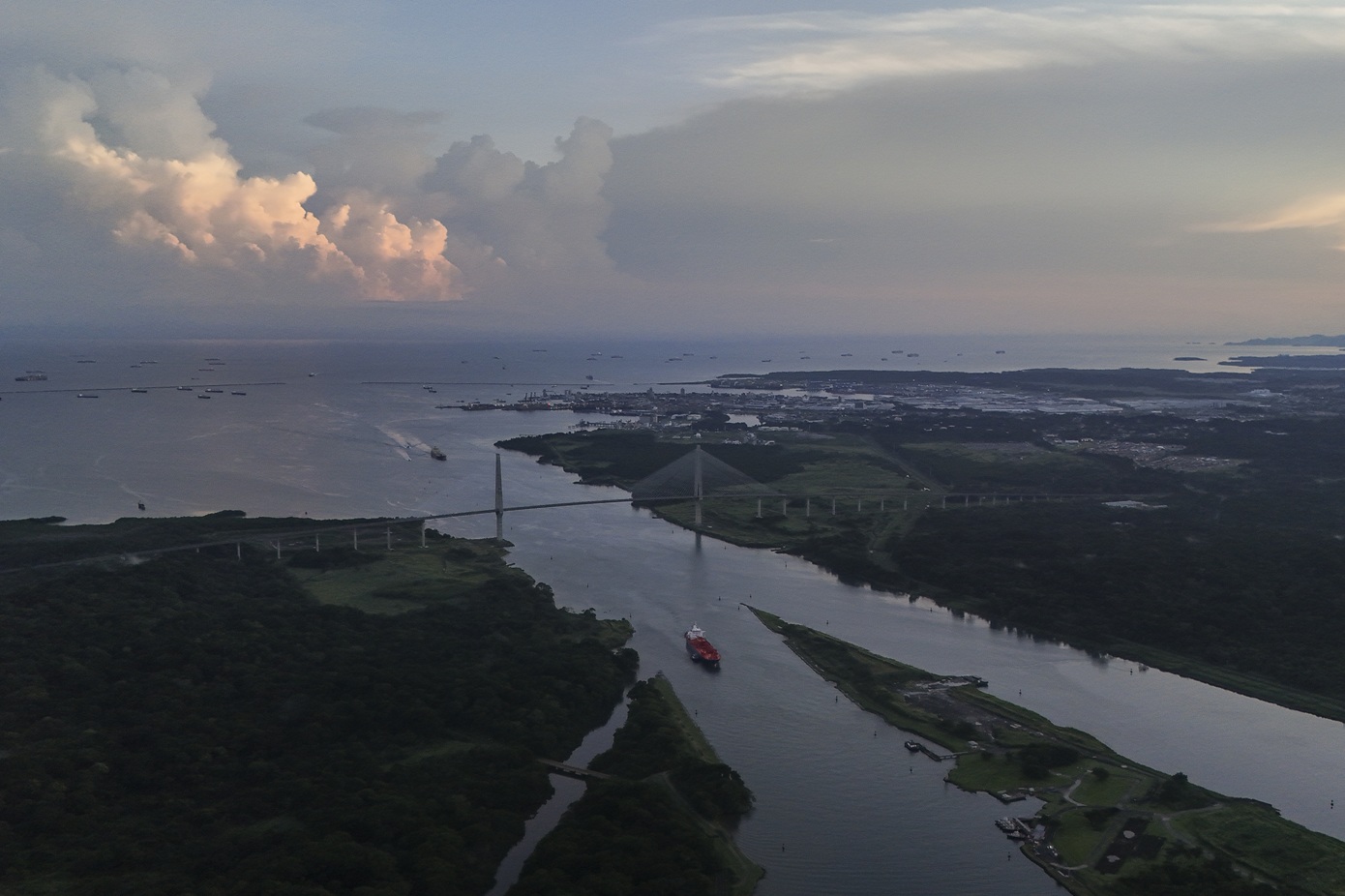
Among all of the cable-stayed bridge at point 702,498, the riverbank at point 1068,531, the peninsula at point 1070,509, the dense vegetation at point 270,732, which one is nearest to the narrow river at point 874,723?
the riverbank at point 1068,531

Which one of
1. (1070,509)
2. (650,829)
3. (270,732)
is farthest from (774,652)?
(1070,509)

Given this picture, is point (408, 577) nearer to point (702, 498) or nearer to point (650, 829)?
point (702, 498)

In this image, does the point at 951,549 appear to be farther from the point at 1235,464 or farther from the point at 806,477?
the point at 1235,464

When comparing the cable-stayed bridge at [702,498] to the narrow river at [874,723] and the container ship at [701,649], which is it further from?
the container ship at [701,649]

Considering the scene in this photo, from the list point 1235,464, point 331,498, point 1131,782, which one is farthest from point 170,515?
point 1235,464

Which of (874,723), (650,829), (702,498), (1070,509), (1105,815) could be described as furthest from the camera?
(1070,509)

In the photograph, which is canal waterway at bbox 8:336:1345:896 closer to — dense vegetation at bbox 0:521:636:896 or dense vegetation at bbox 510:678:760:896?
dense vegetation at bbox 510:678:760:896

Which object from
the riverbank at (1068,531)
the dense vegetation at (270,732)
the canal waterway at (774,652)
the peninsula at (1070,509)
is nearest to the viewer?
the dense vegetation at (270,732)
